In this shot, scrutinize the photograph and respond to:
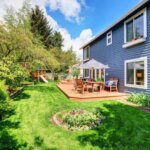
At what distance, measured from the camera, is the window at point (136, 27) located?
401 inches

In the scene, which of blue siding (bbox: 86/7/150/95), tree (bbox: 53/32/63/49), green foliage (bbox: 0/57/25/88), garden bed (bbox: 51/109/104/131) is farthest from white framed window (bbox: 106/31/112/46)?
tree (bbox: 53/32/63/49)

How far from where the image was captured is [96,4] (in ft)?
66.7

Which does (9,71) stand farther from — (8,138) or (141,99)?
(141,99)

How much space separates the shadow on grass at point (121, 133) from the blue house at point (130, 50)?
386cm

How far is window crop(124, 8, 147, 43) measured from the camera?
10.2 metres

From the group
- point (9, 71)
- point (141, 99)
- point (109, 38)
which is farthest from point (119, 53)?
point (9, 71)

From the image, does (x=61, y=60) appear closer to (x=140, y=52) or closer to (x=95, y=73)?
(x=95, y=73)

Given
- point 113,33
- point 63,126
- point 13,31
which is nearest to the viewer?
point 63,126

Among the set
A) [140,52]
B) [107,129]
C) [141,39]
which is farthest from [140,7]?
[107,129]

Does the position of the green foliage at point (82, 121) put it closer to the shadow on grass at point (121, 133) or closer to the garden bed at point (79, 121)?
the garden bed at point (79, 121)

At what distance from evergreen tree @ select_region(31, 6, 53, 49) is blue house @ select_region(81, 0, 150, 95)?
20.7m

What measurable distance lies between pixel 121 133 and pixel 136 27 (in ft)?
26.7

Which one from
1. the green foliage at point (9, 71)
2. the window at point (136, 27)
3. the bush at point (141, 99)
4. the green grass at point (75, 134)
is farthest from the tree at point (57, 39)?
the green grass at point (75, 134)

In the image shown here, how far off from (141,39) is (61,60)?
81.7ft
